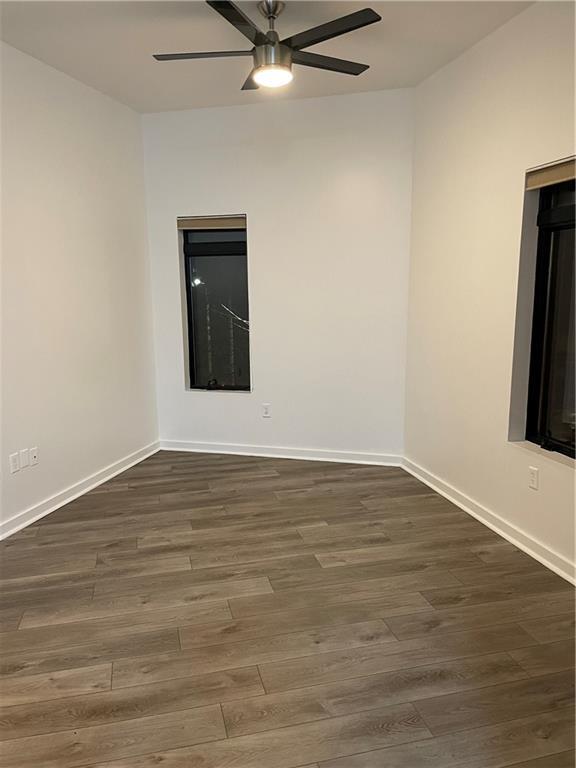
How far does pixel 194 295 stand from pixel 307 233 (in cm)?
123

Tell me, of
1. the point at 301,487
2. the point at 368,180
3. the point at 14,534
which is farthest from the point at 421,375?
the point at 14,534

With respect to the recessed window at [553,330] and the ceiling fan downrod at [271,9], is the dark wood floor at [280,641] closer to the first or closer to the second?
the recessed window at [553,330]

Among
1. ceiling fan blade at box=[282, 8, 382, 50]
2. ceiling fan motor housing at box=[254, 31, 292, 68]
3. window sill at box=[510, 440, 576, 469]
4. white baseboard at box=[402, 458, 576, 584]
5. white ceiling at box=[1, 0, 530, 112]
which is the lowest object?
white baseboard at box=[402, 458, 576, 584]

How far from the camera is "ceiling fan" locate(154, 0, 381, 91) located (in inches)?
97.0

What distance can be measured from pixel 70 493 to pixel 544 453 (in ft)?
10.2

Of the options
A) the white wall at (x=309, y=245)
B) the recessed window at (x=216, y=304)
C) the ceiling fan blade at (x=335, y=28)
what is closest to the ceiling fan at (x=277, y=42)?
the ceiling fan blade at (x=335, y=28)

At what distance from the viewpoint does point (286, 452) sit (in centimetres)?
482

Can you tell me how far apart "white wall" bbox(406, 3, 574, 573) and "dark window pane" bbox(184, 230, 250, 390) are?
152cm

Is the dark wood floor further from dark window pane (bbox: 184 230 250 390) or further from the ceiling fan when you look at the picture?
the ceiling fan

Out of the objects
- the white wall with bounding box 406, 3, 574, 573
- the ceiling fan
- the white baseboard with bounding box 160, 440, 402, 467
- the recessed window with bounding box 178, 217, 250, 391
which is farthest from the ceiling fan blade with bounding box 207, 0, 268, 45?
the white baseboard with bounding box 160, 440, 402, 467

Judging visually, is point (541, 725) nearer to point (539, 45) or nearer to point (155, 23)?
point (539, 45)

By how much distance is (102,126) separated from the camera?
4117mm

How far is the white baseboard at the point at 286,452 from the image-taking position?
4.62 m

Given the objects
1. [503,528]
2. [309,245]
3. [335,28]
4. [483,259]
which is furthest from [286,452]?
[335,28]
